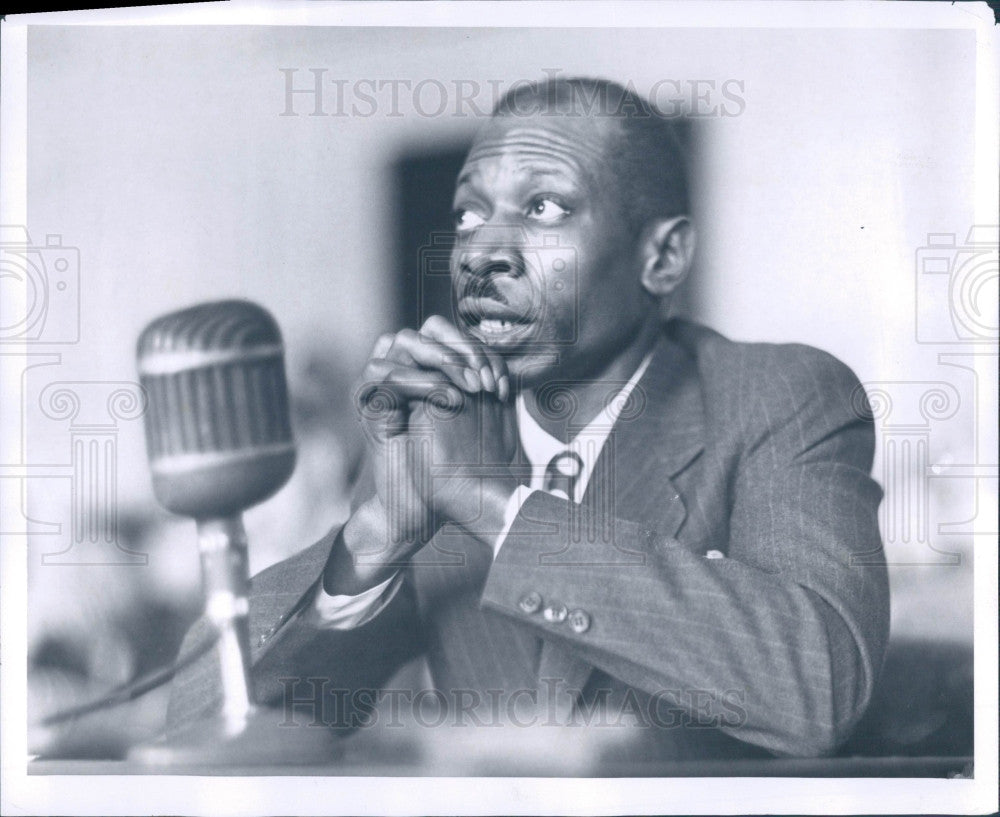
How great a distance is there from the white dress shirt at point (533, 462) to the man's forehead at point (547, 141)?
0.56 metres

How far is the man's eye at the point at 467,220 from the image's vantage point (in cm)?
327

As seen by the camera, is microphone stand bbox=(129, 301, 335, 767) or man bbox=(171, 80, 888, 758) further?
microphone stand bbox=(129, 301, 335, 767)

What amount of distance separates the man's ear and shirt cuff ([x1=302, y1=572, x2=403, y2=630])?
1.05 metres

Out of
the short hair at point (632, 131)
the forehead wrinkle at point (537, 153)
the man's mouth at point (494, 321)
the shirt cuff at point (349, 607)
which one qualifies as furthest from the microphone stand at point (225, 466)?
the short hair at point (632, 131)

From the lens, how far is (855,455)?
3234mm

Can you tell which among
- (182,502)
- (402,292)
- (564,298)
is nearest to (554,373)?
(564,298)

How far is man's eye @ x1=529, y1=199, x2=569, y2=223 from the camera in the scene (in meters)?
3.22

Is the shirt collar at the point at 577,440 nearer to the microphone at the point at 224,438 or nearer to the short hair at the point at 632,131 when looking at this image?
the short hair at the point at 632,131

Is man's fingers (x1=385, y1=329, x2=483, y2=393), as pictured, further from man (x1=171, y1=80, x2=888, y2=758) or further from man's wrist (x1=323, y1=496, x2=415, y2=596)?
man's wrist (x1=323, y1=496, x2=415, y2=596)

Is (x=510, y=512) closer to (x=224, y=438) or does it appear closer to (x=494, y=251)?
(x=494, y=251)

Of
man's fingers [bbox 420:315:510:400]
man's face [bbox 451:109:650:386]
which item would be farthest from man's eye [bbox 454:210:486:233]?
man's fingers [bbox 420:315:510:400]

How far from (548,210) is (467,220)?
0.23m

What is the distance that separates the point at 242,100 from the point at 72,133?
49 centimetres

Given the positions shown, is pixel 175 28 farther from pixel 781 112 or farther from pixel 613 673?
pixel 613 673
